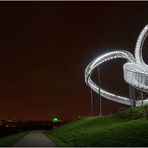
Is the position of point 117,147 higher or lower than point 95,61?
lower

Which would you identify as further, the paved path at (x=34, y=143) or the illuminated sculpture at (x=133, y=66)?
the illuminated sculpture at (x=133, y=66)

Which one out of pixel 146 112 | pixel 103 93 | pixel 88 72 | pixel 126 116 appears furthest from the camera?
pixel 103 93

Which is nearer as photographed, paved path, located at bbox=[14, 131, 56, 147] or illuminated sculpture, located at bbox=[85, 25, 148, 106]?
paved path, located at bbox=[14, 131, 56, 147]

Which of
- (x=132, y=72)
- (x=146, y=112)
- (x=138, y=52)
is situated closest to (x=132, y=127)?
(x=146, y=112)

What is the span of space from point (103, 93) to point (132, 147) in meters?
41.6

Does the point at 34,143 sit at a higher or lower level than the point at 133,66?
lower

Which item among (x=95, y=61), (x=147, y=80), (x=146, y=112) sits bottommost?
(x=146, y=112)

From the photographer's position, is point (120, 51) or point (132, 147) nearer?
point (132, 147)

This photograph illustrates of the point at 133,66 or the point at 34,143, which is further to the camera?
the point at 133,66

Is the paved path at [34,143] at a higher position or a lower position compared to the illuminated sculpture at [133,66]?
lower

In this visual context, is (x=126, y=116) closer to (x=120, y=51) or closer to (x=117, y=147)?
(x=117, y=147)

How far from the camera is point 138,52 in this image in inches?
1826

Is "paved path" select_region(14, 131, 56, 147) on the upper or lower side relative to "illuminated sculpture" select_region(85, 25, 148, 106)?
lower

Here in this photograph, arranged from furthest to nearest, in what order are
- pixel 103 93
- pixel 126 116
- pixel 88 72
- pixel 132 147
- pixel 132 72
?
1. pixel 103 93
2. pixel 88 72
3. pixel 132 72
4. pixel 126 116
5. pixel 132 147
